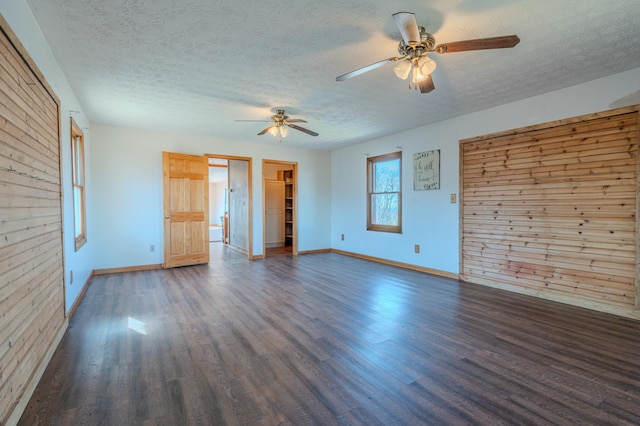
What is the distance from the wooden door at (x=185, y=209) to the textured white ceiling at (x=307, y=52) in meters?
1.27

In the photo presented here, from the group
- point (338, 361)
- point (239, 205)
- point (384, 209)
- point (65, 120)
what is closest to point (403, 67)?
point (338, 361)

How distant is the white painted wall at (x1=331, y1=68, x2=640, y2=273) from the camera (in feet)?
10.6

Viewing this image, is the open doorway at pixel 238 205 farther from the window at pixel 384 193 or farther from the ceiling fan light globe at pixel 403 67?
the ceiling fan light globe at pixel 403 67

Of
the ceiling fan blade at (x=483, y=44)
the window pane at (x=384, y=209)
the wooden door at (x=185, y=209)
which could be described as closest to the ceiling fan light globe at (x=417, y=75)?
the ceiling fan blade at (x=483, y=44)

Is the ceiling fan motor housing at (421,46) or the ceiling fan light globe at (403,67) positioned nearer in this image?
the ceiling fan motor housing at (421,46)

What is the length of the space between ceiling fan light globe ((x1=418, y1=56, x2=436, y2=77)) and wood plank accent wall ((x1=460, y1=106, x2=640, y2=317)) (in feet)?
7.30

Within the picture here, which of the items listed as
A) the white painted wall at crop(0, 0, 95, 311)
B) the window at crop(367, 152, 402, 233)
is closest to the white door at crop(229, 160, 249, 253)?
the window at crop(367, 152, 402, 233)

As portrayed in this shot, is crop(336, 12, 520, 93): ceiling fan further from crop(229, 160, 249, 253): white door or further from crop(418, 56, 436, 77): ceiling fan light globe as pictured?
crop(229, 160, 249, 253): white door

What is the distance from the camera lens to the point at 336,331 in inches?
105

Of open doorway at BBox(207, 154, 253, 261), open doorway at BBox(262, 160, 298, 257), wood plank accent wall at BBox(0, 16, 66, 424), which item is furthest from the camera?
open doorway at BBox(262, 160, 298, 257)

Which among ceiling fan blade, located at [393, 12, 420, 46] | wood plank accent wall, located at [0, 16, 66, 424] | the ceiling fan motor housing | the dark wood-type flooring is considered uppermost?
the ceiling fan motor housing

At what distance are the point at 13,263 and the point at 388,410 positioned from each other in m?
2.24

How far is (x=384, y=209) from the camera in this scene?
5902mm

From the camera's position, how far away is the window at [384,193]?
5.57 m
